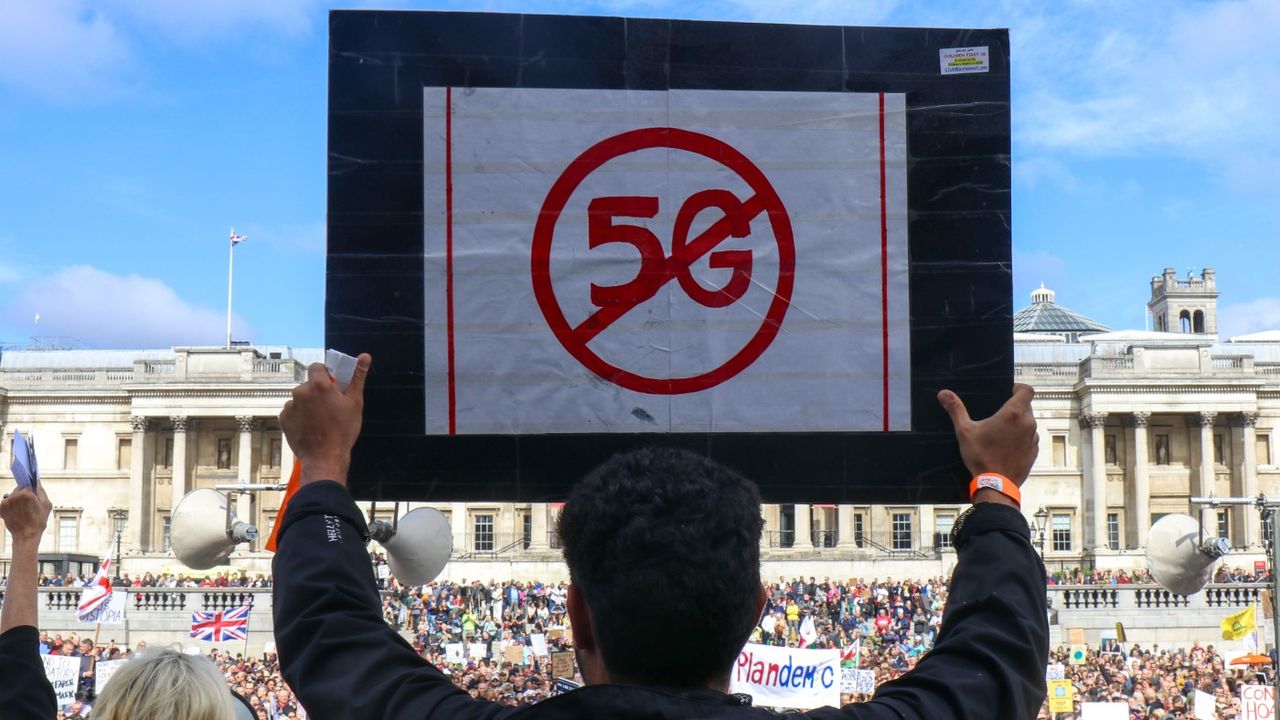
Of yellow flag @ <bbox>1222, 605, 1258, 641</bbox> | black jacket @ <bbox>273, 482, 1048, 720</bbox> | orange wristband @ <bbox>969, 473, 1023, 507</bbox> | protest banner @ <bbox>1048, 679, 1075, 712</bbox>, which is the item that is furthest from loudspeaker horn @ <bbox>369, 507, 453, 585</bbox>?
yellow flag @ <bbox>1222, 605, 1258, 641</bbox>

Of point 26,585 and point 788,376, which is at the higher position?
point 788,376

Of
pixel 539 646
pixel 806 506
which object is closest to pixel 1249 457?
pixel 806 506

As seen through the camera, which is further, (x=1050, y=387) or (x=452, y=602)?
(x=1050, y=387)

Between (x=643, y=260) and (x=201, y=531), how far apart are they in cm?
200

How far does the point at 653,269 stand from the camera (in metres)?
3.68

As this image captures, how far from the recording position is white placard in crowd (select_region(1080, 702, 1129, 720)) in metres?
17.0

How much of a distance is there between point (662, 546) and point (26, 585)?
6.49 feet

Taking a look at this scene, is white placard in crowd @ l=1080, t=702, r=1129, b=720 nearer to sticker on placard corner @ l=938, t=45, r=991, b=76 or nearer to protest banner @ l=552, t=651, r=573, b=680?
protest banner @ l=552, t=651, r=573, b=680

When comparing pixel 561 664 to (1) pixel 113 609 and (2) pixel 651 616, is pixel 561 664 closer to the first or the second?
(1) pixel 113 609

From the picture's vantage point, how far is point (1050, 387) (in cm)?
6800

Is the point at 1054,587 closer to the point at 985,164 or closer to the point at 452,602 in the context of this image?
the point at 452,602

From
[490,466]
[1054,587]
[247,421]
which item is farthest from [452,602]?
[490,466]

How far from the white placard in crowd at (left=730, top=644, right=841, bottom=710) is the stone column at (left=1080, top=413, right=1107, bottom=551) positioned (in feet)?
173

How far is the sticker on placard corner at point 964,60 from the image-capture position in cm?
379
